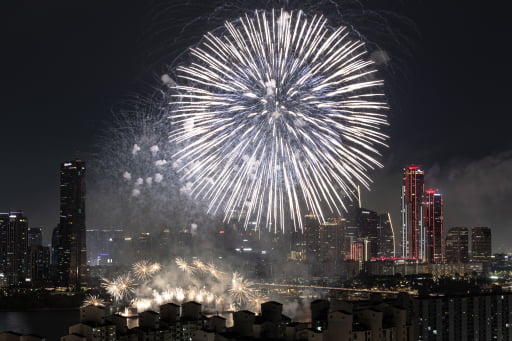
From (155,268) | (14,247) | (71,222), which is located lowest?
(14,247)

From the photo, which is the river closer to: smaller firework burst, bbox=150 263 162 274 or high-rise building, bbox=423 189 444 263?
smaller firework burst, bbox=150 263 162 274

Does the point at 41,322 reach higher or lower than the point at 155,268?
lower

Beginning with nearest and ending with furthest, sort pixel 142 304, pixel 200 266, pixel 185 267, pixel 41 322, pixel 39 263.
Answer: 1. pixel 185 267
2. pixel 142 304
3. pixel 200 266
4. pixel 41 322
5. pixel 39 263

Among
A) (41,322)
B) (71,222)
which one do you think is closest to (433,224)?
(71,222)

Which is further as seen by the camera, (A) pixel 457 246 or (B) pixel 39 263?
(A) pixel 457 246

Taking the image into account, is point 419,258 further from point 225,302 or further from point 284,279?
point 225,302

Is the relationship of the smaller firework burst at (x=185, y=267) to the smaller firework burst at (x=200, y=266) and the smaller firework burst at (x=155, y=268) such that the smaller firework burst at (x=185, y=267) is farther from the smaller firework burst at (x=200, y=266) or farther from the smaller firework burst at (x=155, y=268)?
the smaller firework burst at (x=155, y=268)

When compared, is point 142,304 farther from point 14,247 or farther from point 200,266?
point 14,247

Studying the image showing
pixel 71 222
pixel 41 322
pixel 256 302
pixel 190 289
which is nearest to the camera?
pixel 256 302
